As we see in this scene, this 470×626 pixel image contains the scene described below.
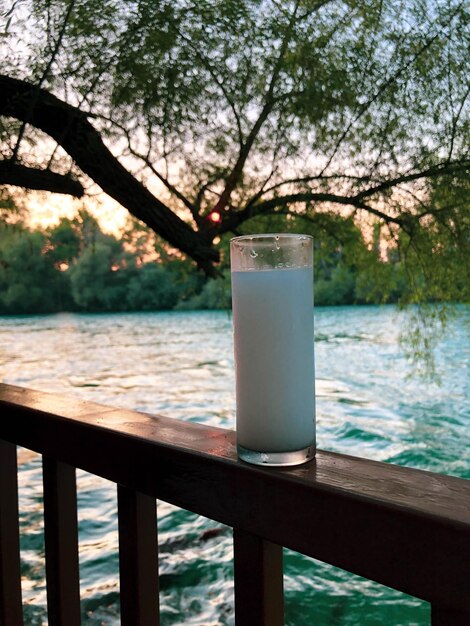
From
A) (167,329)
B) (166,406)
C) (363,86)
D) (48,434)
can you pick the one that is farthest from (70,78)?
→ (167,329)

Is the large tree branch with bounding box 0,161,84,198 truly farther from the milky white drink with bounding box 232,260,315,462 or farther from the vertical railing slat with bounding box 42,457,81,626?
the milky white drink with bounding box 232,260,315,462

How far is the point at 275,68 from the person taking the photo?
3709 mm

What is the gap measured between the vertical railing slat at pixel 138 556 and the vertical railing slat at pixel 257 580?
5.9 inches

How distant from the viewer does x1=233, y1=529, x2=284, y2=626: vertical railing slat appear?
0.57m

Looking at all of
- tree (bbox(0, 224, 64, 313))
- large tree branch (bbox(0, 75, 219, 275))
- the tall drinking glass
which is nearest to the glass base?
the tall drinking glass

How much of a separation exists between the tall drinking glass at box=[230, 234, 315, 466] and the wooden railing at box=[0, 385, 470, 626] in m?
0.03

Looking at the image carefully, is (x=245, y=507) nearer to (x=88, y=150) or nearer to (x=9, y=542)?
(x=9, y=542)

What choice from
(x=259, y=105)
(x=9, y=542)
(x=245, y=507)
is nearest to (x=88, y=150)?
(x=259, y=105)

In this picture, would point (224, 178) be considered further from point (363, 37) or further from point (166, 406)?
point (166, 406)

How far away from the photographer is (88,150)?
2867 mm

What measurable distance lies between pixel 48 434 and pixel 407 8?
12.6ft

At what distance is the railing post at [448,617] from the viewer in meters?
0.43

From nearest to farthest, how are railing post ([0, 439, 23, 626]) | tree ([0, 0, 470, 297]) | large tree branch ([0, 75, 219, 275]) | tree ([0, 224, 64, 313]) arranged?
railing post ([0, 439, 23, 626])
large tree branch ([0, 75, 219, 275])
tree ([0, 0, 470, 297])
tree ([0, 224, 64, 313])

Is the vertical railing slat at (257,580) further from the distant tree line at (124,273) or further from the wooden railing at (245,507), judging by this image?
the distant tree line at (124,273)
